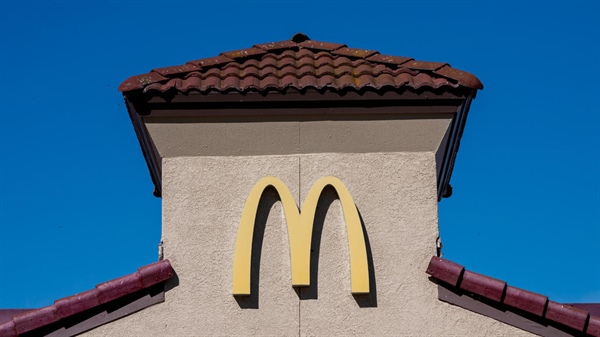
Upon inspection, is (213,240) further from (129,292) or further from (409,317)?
(409,317)

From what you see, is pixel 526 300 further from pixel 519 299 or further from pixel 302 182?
pixel 302 182

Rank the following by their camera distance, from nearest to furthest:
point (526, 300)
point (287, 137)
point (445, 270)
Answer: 1. point (526, 300)
2. point (445, 270)
3. point (287, 137)

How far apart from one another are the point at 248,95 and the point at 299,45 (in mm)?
1615

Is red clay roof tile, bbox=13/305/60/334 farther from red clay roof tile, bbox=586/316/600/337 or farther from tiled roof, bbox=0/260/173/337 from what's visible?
red clay roof tile, bbox=586/316/600/337

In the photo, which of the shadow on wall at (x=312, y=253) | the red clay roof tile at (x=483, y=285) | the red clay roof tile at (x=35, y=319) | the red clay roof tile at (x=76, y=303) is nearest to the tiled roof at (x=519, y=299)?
the red clay roof tile at (x=483, y=285)

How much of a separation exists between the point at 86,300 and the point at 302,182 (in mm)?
2334

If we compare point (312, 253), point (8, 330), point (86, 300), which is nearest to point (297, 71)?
point (312, 253)

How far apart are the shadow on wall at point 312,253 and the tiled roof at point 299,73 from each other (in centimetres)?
108

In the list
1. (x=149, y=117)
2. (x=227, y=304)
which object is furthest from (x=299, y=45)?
(x=227, y=304)

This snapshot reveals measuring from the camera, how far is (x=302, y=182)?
10398 mm

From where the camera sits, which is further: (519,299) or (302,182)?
(302,182)

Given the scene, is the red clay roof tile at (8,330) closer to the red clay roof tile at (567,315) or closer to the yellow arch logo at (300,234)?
the yellow arch logo at (300,234)

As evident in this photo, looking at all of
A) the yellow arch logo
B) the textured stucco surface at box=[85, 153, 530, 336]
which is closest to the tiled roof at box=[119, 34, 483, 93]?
the textured stucco surface at box=[85, 153, 530, 336]

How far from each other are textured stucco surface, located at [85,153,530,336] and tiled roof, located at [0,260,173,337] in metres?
0.22
